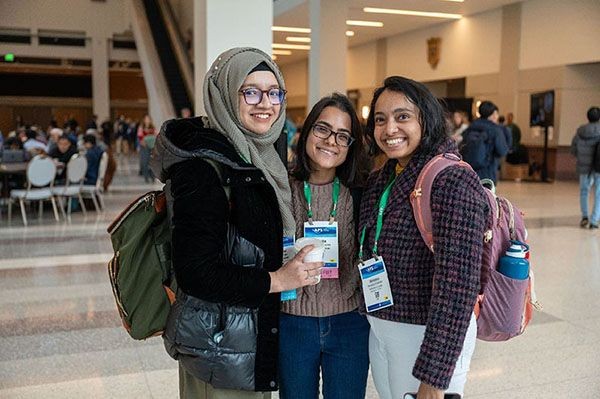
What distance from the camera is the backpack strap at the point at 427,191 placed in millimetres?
1520

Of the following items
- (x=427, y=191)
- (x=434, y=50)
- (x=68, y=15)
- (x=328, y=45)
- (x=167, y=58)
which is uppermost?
(x=68, y=15)

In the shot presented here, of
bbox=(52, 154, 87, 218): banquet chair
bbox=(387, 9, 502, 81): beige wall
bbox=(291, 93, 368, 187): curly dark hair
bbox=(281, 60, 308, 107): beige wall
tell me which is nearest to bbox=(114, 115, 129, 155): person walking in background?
bbox=(281, 60, 308, 107): beige wall

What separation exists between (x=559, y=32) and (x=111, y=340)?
13857 millimetres

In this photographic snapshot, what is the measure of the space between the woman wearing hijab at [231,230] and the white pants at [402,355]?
29 cm

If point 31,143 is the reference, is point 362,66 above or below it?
above

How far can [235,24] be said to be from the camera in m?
5.83

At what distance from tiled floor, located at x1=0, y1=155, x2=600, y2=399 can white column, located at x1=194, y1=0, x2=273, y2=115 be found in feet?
8.44

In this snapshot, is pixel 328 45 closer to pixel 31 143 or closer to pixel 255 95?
pixel 31 143

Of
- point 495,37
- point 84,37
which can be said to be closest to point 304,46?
point 495,37

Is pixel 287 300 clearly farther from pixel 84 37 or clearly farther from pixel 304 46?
pixel 84 37

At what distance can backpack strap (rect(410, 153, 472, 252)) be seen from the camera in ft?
4.99

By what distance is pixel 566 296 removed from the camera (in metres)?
4.91

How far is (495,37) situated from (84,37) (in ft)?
62.3

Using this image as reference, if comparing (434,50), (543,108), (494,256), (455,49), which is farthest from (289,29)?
(494,256)
